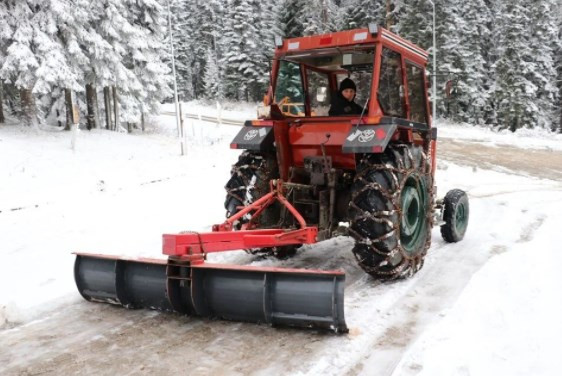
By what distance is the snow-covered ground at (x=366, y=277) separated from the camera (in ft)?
12.2

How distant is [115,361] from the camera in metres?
3.72

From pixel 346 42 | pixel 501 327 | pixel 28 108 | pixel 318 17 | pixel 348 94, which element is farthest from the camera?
pixel 318 17

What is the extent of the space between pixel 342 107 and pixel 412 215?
1547 millimetres

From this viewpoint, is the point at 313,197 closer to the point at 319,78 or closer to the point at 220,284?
the point at 319,78

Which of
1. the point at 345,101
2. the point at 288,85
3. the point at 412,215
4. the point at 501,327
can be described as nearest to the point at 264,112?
the point at 288,85

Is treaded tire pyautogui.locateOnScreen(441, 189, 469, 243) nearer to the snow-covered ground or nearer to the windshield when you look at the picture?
the snow-covered ground

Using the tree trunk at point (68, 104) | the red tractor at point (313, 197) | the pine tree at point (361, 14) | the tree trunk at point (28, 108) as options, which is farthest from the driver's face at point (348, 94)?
the pine tree at point (361, 14)

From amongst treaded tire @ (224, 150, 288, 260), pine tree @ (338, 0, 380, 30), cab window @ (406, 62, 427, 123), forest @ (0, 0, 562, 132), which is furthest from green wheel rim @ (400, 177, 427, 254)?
pine tree @ (338, 0, 380, 30)

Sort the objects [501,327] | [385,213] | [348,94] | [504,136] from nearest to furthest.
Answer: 1. [501,327]
2. [385,213]
3. [348,94]
4. [504,136]

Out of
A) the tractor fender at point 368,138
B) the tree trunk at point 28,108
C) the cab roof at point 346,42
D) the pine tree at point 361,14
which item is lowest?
the tractor fender at point 368,138

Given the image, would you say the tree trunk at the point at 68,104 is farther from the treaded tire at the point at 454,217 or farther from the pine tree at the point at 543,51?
the pine tree at the point at 543,51

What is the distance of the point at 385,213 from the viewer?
4898 millimetres

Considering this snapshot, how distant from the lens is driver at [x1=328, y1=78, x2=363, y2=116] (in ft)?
19.4

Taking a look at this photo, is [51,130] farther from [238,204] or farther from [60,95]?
[238,204]
